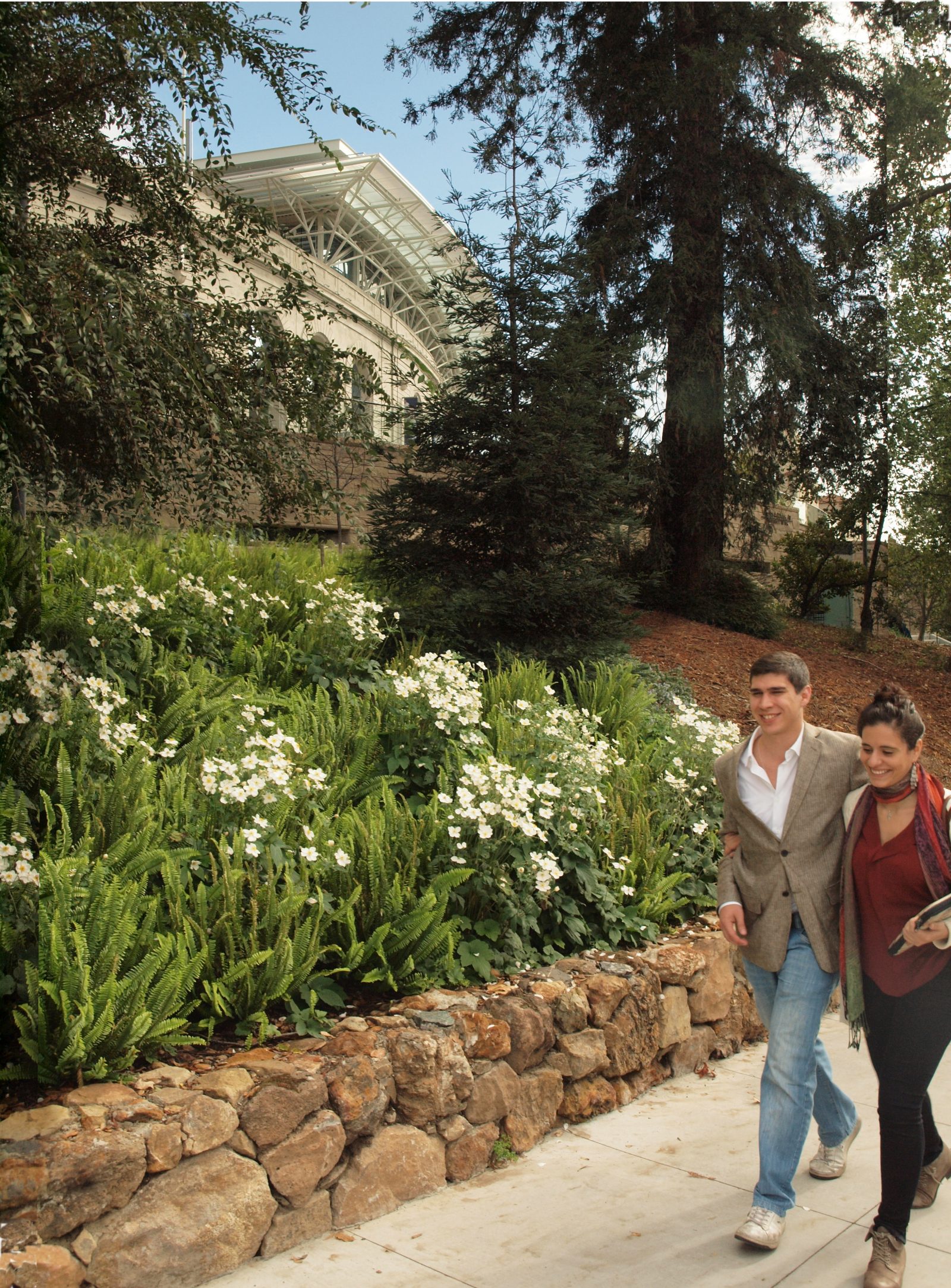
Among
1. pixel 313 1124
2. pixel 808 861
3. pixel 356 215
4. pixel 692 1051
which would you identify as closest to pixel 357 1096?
pixel 313 1124

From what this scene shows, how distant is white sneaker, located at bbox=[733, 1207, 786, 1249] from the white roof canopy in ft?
91.1

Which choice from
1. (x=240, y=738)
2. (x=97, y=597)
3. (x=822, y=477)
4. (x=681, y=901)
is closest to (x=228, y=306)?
(x=97, y=597)

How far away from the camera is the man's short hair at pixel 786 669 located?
331cm

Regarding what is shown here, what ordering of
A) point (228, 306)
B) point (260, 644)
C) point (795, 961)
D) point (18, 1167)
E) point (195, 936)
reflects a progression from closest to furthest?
point (18, 1167) < point (795, 961) < point (195, 936) < point (228, 306) < point (260, 644)

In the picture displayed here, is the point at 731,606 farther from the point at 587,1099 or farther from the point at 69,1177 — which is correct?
the point at 69,1177

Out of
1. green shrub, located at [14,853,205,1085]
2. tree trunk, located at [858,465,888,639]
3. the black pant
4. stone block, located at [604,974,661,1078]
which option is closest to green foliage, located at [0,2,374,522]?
green shrub, located at [14,853,205,1085]

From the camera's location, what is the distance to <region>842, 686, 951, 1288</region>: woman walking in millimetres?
2854

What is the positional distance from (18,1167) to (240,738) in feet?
7.97

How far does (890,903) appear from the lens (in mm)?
2980

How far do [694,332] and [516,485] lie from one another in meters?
5.38

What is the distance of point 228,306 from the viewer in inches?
215

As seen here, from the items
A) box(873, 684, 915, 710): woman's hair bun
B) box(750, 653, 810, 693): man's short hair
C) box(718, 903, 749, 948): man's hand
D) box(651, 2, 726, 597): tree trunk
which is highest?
box(651, 2, 726, 597): tree trunk

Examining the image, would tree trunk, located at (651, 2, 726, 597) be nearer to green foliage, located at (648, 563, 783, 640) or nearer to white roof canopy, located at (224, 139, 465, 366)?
green foliage, located at (648, 563, 783, 640)

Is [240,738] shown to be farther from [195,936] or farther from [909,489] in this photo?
[909,489]
